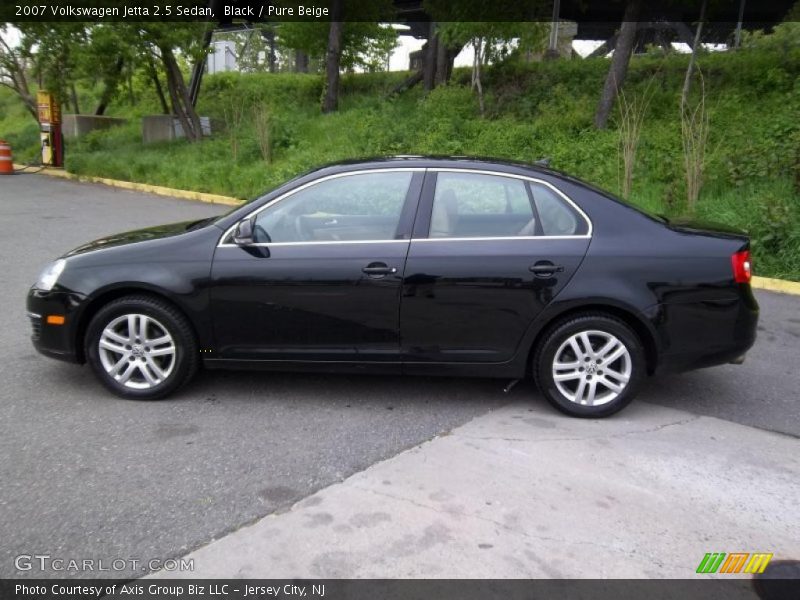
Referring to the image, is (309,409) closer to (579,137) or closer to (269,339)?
(269,339)

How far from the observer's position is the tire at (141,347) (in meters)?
4.25

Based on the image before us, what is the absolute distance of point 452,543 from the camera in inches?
115

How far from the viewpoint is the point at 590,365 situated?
163 inches

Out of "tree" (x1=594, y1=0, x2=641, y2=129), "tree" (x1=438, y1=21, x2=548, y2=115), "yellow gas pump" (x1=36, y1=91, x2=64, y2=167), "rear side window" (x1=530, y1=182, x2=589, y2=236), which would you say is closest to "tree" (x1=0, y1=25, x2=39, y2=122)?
"yellow gas pump" (x1=36, y1=91, x2=64, y2=167)

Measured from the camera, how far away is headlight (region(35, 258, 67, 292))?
4324mm

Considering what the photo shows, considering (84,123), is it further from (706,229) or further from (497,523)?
(497,523)

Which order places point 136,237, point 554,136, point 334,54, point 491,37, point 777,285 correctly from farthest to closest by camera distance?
point 334,54 < point 491,37 < point 554,136 < point 777,285 < point 136,237

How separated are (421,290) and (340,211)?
2.58 feet

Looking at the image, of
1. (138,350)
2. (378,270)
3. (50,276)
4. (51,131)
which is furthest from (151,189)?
(378,270)

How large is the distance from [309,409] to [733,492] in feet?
7.87

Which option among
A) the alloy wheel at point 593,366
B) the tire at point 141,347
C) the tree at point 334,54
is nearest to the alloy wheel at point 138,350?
the tire at point 141,347

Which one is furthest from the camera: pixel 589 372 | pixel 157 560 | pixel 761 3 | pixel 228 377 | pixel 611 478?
pixel 761 3

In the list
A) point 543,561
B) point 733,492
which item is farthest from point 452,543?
point 733,492

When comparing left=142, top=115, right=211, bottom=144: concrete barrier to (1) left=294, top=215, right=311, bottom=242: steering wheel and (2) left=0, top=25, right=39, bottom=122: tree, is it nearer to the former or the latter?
(2) left=0, top=25, right=39, bottom=122: tree
